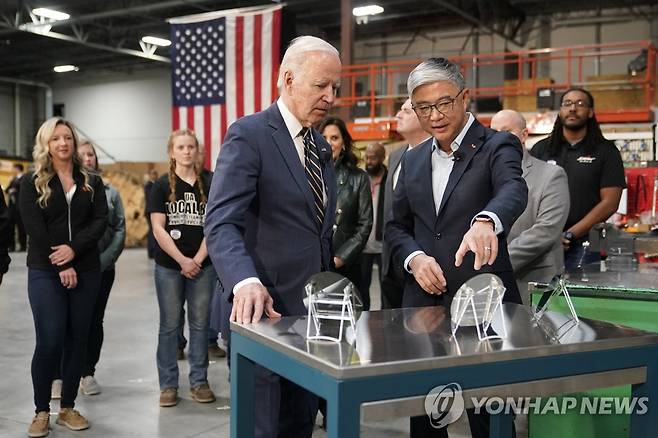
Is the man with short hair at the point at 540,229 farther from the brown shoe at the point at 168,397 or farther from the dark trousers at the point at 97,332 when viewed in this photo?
the dark trousers at the point at 97,332

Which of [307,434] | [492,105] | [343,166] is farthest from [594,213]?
[492,105]

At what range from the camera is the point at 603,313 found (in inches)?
90.4

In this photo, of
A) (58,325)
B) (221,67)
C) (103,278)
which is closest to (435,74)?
(58,325)

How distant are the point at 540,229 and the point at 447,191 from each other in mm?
987

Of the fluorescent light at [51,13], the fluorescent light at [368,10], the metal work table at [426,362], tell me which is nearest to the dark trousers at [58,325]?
the metal work table at [426,362]

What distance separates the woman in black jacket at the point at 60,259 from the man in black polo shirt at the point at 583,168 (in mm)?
2360

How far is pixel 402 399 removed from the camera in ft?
4.08

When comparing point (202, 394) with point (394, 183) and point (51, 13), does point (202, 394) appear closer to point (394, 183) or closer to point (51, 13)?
point (394, 183)

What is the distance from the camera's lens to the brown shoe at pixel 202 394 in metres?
3.69

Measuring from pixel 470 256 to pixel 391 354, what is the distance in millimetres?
824

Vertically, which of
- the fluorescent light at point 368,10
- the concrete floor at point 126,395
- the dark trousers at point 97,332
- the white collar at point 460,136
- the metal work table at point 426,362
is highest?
the fluorescent light at point 368,10

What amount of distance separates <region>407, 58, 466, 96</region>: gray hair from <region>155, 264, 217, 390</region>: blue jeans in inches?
82.1

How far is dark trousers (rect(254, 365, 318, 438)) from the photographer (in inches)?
69.8

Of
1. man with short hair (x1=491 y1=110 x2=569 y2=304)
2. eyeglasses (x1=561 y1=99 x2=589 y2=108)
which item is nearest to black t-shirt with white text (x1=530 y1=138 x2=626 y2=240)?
eyeglasses (x1=561 y1=99 x2=589 y2=108)
